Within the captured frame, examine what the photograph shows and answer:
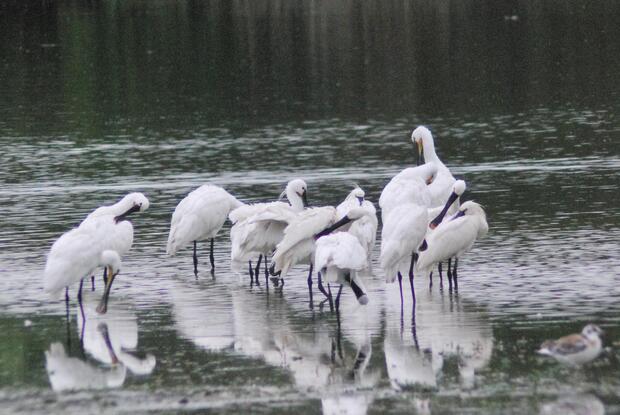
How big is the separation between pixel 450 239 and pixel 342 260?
2374 millimetres

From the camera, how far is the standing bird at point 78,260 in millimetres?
15773

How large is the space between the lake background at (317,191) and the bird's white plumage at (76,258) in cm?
53

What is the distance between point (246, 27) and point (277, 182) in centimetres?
4252

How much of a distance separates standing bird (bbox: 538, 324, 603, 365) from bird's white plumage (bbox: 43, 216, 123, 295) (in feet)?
18.1

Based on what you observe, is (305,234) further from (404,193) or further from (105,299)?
(105,299)

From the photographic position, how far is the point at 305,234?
17.2 meters

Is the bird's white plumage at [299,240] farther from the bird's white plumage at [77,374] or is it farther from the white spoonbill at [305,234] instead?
the bird's white plumage at [77,374]

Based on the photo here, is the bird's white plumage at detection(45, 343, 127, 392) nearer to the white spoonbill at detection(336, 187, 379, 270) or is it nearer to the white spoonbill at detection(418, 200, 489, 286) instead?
the white spoonbill at detection(336, 187, 379, 270)

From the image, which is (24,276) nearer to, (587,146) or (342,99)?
(587,146)

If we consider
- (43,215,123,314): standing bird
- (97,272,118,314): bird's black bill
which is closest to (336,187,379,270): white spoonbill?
(43,215,123,314): standing bird

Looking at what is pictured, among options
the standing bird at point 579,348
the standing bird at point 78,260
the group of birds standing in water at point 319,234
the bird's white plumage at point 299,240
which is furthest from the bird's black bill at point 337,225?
the standing bird at point 579,348

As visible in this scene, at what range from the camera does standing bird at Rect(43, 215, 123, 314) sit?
51.8 feet

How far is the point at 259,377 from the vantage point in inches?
520

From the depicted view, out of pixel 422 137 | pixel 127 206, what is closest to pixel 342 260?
pixel 127 206
